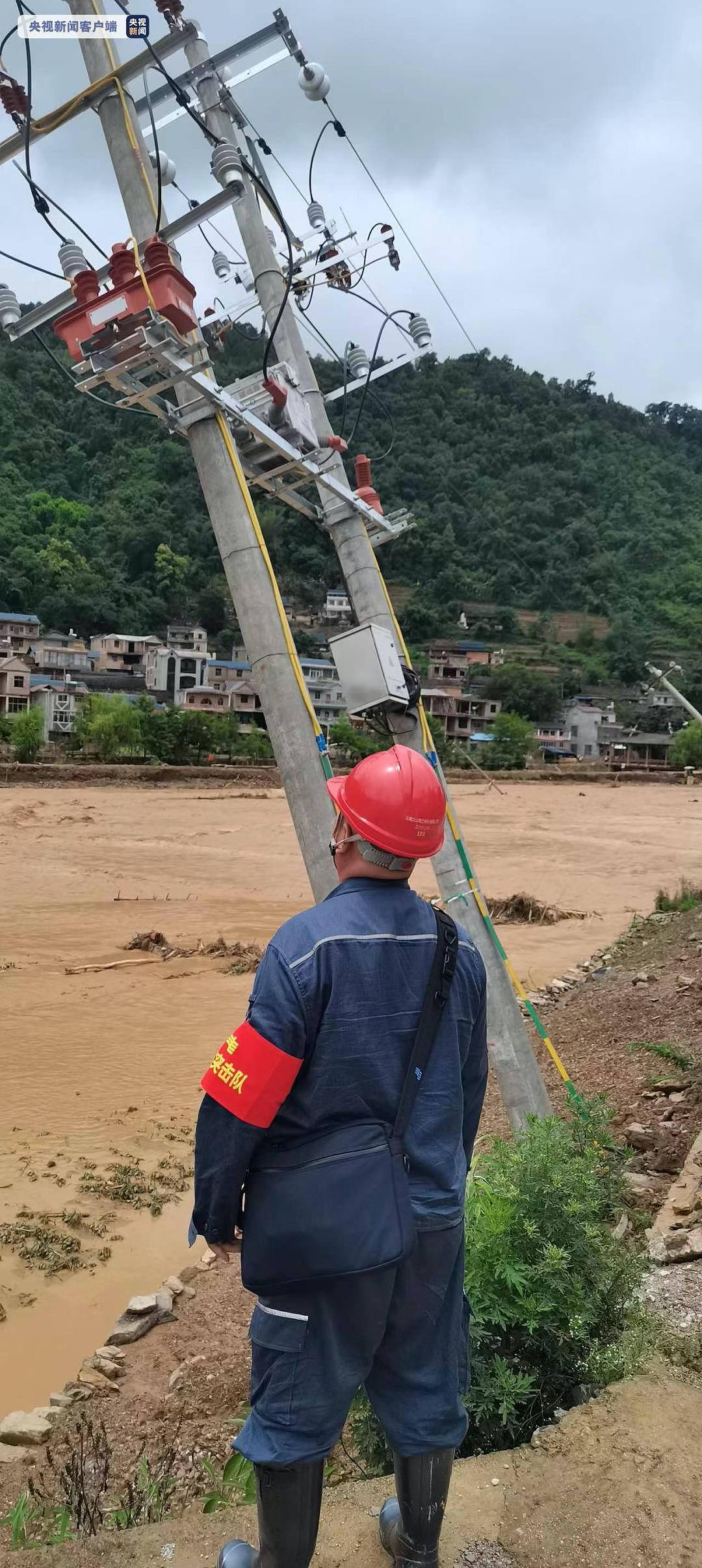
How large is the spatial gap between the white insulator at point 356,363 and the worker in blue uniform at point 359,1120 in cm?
477

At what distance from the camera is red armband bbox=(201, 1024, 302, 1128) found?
175 cm

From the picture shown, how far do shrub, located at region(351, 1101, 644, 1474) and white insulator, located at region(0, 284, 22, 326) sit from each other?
13.3ft

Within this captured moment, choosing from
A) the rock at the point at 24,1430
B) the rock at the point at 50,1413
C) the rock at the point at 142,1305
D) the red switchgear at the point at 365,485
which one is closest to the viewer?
the rock at the point at 24,1430

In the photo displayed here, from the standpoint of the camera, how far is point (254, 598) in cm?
381

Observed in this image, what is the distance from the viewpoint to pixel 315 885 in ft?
12.7

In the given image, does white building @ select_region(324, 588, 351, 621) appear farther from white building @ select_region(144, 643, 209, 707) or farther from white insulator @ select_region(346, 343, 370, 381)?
white insulator @ select_region(346, 343, 370, 381)

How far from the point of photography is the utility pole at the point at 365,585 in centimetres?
434

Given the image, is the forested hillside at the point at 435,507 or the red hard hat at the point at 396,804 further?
the forested hillside at the point at 435,507

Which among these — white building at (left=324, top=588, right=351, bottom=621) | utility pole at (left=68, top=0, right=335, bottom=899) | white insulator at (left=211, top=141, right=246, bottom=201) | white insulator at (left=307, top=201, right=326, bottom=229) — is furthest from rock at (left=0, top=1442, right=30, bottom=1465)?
white building at (left=324, top=588, right=351, bottom=621)

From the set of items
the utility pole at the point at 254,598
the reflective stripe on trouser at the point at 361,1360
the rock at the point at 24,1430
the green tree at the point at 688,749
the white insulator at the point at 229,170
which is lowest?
the green tree at the point at 688,749

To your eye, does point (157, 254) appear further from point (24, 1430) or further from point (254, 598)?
point (24, 1430)

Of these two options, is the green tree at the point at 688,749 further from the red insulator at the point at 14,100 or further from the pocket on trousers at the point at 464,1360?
the pocket on trousers at the point at 464,1360

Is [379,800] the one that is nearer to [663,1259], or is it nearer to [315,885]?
[315,885]

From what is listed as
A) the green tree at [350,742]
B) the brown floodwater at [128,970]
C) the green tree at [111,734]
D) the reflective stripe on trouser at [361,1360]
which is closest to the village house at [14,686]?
the green tree at [111,734]
